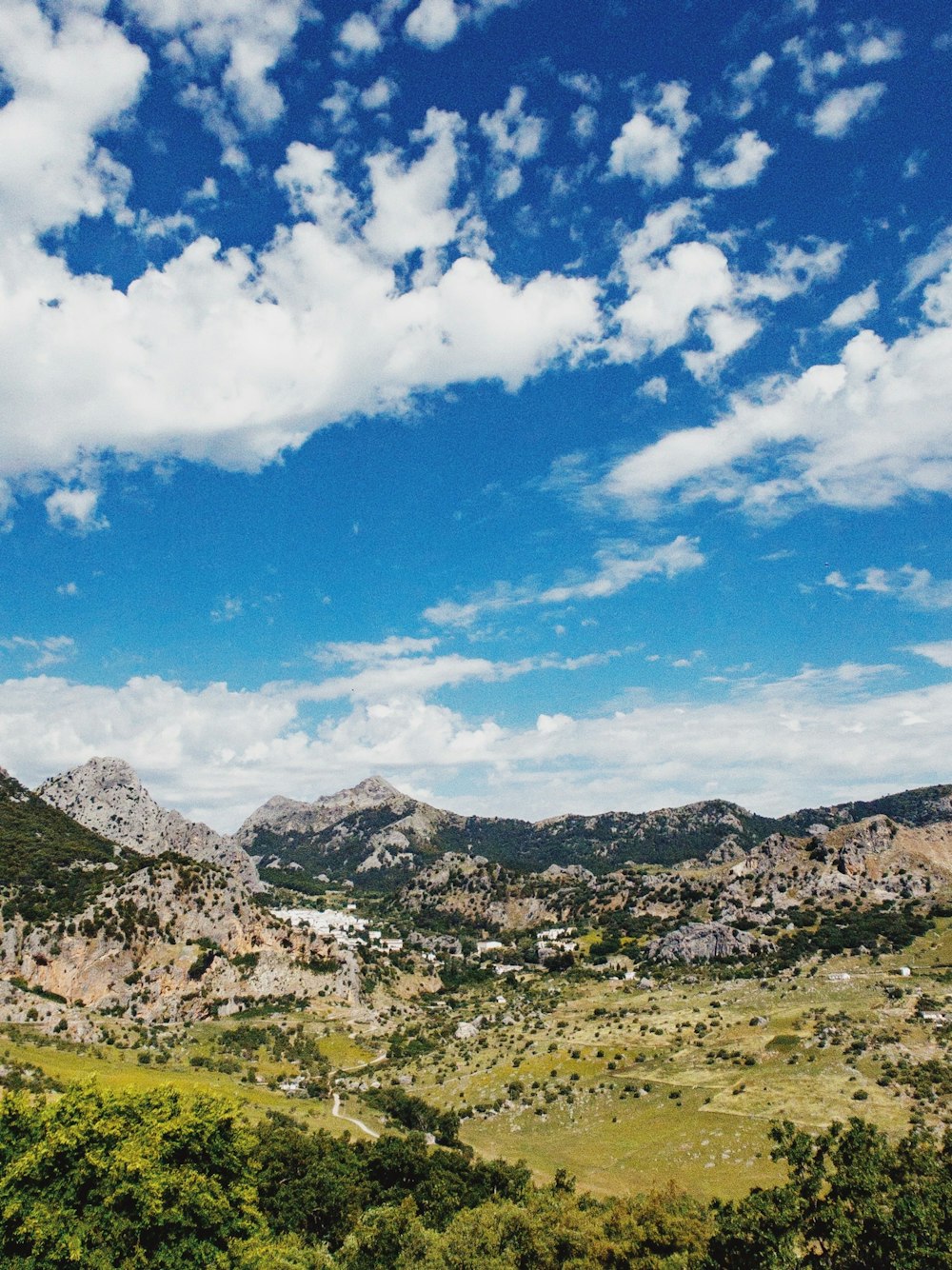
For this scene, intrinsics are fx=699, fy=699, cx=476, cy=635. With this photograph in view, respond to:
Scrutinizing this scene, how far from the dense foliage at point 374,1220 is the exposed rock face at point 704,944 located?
428ft

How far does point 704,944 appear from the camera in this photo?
559ft

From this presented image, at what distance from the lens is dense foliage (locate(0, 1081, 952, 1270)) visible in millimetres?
33438

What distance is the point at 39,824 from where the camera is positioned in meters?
174

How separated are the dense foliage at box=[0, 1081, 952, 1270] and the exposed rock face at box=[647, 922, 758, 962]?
130m

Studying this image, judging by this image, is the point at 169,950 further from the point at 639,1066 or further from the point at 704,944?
the point at 704,944

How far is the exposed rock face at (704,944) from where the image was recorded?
550ft

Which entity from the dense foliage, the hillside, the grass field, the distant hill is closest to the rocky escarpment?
the hillside

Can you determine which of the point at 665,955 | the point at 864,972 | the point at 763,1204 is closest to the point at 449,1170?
the point at 763,1204

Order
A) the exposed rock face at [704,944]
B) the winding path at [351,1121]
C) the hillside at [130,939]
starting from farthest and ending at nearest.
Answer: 1. the exposed rock face at [704,944]
2. the hillside at [130,939]
3. the winding path at [351,1121]

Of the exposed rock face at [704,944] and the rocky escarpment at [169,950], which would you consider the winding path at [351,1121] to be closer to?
the rocky escarpment at [169,950]

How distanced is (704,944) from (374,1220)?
141294 mm

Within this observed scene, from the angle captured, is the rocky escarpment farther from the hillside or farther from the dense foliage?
the dense foliage

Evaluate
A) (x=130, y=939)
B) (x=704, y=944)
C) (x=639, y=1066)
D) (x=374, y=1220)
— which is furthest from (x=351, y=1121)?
(x=704, y=944)

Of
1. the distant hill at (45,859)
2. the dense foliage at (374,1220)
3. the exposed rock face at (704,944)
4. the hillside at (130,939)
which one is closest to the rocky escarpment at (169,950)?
the hillside at (130,939)
